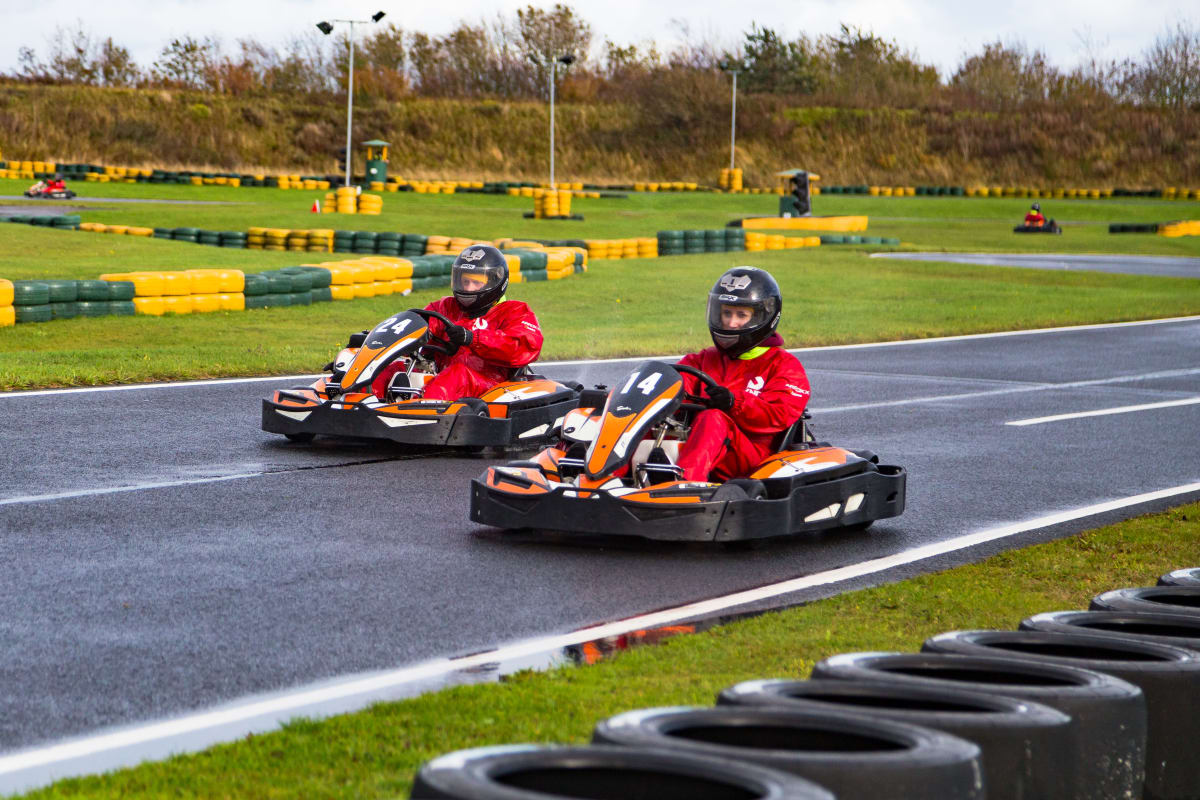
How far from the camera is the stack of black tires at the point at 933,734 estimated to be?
266 centimetres

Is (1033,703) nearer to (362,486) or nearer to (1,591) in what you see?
(1,591)

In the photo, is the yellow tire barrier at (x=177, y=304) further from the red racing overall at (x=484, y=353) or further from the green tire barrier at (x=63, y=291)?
the red racing overall at (x=484, y=353)

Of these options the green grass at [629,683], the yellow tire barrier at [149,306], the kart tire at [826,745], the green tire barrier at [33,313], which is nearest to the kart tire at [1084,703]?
the kart tire at [826,745]

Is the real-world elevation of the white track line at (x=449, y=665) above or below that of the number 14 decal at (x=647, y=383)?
below

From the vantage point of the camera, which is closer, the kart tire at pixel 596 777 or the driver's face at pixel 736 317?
the kart tire at pixel 596 777

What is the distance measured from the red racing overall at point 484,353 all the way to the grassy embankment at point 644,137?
55.0 meters

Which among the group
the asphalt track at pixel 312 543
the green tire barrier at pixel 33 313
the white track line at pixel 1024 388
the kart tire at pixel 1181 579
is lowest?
the asphalt track at pixel 312 543

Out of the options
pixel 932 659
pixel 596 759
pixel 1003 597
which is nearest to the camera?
pixel 596 759

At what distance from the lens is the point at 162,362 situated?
12680mm

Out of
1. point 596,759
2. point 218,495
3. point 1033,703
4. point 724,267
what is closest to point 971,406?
point 218,495

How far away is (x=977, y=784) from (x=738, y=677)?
174cm

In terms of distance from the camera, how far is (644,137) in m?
70.0

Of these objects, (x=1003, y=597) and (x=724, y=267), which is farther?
(x=724, y=267)

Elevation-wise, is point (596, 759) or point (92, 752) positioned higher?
point (596, 759)
